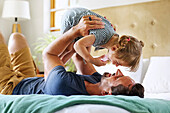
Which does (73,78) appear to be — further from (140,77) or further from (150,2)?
(150,2)

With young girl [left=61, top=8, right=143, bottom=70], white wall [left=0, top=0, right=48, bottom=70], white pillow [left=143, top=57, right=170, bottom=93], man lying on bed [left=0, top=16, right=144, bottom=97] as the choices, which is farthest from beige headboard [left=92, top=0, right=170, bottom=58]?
white wall [left=0, top=0, right=48, bottom=70]

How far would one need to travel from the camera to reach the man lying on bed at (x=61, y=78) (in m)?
1.42

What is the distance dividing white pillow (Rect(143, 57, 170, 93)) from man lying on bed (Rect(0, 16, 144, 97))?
969 millimetres

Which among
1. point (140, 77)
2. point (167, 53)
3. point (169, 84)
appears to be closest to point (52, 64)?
point (169, 84)

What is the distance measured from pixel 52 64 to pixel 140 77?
62.8 inches

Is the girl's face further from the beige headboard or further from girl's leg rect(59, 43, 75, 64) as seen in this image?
the beige headboard

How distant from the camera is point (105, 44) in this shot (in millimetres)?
1823

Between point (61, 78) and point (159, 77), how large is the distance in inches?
58.7

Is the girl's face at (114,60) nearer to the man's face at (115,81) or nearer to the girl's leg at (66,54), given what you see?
the man's face at (115,81)

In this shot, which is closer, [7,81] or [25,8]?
[7,81]

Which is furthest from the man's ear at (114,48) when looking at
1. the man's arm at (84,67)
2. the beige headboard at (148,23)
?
the beige headboard at (148,23)

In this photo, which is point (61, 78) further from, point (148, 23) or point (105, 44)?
point (148, 23)

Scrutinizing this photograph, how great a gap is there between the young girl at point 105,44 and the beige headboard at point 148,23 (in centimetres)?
156

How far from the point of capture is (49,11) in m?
4.98
